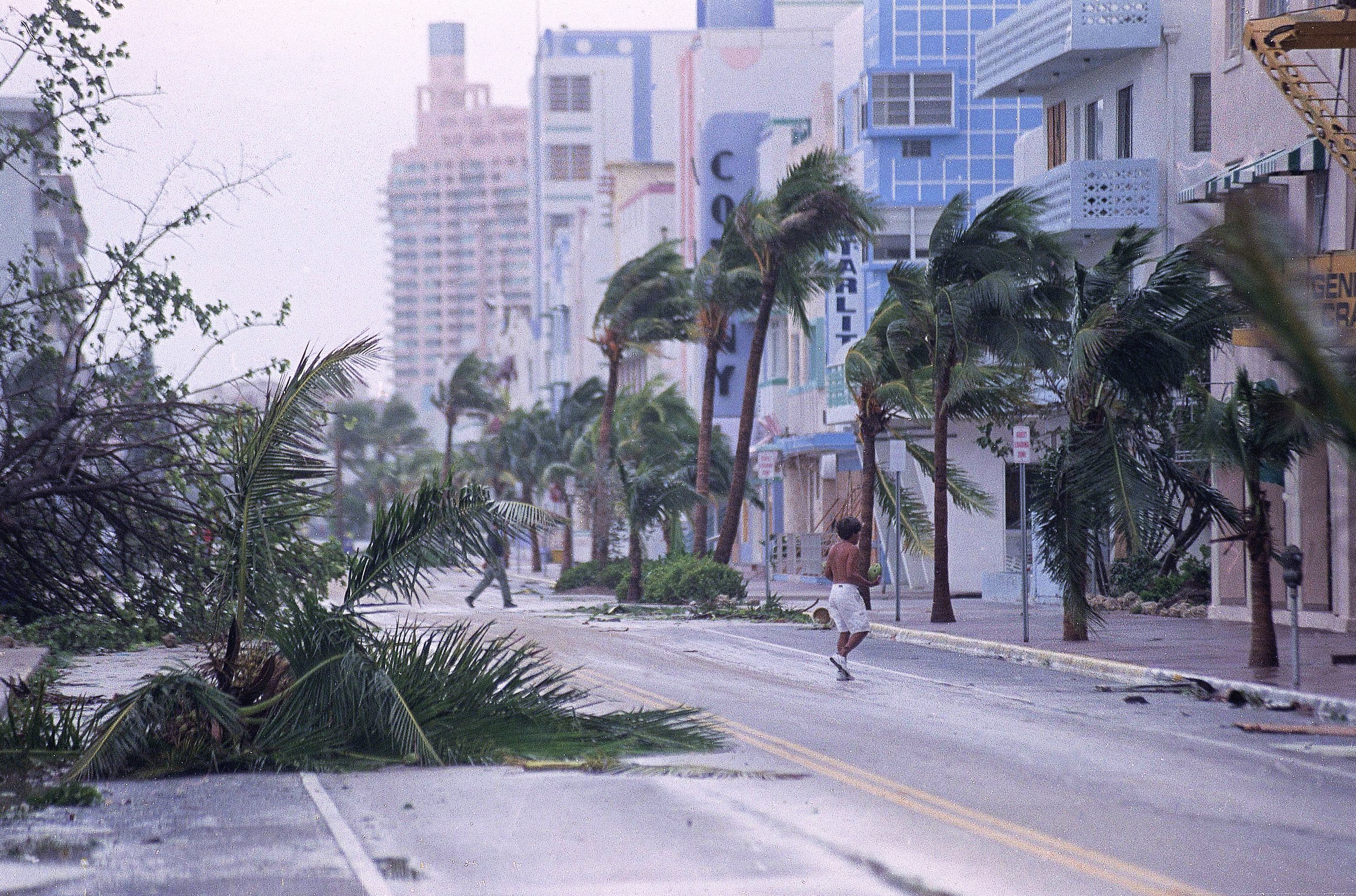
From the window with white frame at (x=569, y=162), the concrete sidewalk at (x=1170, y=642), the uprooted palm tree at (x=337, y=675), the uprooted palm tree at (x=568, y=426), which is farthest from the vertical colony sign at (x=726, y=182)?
the window with white frame at (x=569, y=162)

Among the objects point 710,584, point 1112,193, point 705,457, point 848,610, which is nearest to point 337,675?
point 848,610

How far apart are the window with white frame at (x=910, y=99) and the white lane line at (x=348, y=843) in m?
38.5

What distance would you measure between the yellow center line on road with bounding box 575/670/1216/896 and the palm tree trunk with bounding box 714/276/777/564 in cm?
2040

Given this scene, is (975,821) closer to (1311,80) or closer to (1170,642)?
(1170,642)

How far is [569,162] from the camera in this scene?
130 m

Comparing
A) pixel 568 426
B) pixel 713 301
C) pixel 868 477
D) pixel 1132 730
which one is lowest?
pixel 1132 730

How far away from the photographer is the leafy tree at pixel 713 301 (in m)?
34.2

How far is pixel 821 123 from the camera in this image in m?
52.4

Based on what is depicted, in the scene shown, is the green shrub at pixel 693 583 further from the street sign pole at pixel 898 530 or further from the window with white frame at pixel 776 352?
the window with white frame at pixel 776 352

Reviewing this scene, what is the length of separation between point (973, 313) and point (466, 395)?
4830 cm

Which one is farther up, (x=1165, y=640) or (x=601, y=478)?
(x=601, y=478)

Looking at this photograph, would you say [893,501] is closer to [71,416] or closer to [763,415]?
[71,416]

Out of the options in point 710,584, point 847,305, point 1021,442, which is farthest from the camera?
point 847,305

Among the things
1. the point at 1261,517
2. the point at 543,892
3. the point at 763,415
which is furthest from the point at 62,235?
the point at 543,892
